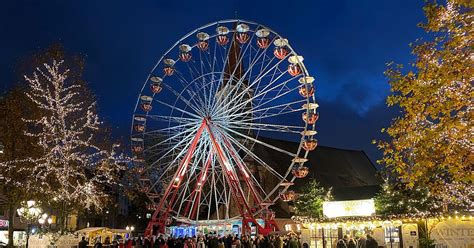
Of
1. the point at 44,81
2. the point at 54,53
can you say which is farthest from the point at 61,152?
the point at 54,53

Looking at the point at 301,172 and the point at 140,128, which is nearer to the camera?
the point at 301,172

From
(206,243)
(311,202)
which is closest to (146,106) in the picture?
(206,243)

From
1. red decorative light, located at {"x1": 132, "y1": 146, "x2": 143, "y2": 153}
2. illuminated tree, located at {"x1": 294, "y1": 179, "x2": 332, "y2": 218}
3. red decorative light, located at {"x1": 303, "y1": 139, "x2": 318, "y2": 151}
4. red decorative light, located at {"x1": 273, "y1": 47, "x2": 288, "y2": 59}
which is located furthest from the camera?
illuminated tree, located at {"x1": 294, "y1": 179, "x2": 332, "y2": 218}

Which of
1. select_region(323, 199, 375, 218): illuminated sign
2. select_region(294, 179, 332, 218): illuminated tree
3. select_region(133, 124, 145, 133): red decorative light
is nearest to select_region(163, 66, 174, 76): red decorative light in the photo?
select_region(133, 124, 145, 133): red decorative light

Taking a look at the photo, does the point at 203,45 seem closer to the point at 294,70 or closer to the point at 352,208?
the point at 294,70

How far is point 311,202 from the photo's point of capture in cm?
4084

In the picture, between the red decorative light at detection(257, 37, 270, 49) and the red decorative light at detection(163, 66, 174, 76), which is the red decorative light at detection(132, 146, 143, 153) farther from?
the red decorative light at detection(257, 37, 270, 49)

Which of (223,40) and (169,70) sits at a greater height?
(223,40)

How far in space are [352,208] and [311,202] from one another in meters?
8.54

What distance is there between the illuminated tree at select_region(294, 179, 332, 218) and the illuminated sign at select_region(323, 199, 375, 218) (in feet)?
19.6

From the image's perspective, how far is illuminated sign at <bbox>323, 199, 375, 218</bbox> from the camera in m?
32.2

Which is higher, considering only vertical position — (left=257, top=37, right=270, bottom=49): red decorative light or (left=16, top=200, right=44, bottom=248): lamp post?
(left=257, top=37, right=270, bottom=49): red decorative light

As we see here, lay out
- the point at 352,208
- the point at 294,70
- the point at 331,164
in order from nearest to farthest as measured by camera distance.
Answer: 1. the point at 294,70
2. the point at 352,208
3. the point at 331,164

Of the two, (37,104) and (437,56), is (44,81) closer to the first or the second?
(37,104)
